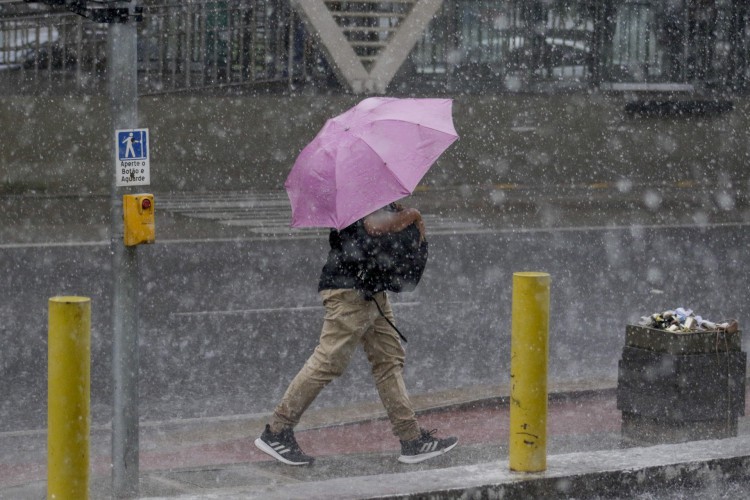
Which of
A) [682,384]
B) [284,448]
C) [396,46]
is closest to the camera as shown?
[284,448]

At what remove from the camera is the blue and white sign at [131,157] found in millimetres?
5531

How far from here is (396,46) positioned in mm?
22828

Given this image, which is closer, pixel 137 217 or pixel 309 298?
pixel 137 217

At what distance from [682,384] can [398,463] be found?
154cm

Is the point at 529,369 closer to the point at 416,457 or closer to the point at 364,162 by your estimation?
the point at 416,457

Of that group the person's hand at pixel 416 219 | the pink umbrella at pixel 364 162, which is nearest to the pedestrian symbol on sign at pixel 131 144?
the pink umbrella at pixel 364 162

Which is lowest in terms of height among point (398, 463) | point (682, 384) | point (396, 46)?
point (398, 463)

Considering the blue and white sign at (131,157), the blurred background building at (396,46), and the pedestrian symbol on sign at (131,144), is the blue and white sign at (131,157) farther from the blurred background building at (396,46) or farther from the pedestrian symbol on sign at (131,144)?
the blurred background building at (396,46)

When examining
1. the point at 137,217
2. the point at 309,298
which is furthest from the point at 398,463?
the point at 309,298

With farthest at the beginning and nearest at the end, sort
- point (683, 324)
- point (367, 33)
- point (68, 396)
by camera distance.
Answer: point (367, 33) → point (683, 324) → point (68, 396)

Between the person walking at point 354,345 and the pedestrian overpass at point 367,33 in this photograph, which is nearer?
the person walking at point 354,345

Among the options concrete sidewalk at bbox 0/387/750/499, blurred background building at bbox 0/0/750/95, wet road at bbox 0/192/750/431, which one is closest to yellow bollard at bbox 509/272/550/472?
concrete sidewalk at bbox 0/387/750/499

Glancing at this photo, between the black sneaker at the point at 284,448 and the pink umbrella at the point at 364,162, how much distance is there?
3.58 feet

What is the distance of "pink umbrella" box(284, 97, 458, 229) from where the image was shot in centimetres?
624
